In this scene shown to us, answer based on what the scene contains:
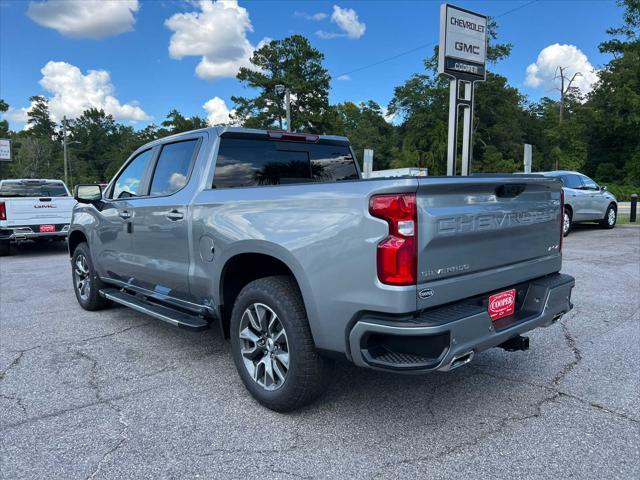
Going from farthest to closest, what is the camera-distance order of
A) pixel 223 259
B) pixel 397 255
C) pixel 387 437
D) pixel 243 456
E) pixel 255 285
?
pixel 223 259 → pixel 255 285 → pixel 387 437 → pixel 243 456 → pixel 397 255

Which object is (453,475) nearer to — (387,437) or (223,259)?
(387,437)

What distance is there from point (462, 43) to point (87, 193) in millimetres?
5464

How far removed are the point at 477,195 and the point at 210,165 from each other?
2.08 metres

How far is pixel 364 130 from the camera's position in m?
75.5

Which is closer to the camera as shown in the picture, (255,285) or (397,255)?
(397,255)

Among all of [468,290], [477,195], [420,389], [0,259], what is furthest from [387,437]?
[0,259]

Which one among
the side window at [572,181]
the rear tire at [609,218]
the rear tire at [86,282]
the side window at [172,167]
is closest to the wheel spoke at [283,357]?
the side window at [172,167]

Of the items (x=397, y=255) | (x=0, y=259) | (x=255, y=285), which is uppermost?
(x=397, y=255)

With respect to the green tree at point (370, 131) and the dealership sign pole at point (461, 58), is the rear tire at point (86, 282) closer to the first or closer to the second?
the dealership sign pole at point (461, 58)

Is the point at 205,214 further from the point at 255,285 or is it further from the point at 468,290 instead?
the point at 468,290

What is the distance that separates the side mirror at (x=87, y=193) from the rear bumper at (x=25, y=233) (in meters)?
6.27

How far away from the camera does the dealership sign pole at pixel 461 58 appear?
6.87 metres

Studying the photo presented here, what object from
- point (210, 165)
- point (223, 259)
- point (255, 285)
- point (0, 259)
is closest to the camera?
point (255, 285)

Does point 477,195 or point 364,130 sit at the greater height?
point 364,130
